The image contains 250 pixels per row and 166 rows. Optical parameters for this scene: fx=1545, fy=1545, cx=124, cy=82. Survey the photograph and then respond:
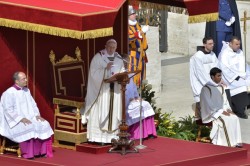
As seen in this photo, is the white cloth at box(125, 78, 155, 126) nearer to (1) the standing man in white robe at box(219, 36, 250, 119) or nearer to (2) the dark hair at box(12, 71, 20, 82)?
(2) the dark hair at box(12, 71, 20, 82)

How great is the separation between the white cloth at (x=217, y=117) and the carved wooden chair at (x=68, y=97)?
2129mm

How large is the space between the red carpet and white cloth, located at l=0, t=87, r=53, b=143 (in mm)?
389

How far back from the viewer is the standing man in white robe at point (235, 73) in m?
28.9

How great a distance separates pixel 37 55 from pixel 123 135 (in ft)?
6.42

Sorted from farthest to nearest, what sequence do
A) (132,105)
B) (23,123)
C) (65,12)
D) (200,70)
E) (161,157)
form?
(200,70) → (132,105) → (161,157) → (23,123) → (65,12)

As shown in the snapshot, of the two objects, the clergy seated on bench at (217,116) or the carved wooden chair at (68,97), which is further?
the clergy seated on bench at (217,116)

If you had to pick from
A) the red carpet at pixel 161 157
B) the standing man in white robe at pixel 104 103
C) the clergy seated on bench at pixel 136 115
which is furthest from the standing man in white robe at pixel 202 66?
the standing man in white robe at pixel 104 103

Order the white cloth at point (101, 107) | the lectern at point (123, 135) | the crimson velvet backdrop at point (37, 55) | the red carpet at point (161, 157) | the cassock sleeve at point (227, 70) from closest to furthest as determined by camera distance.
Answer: the red carpet at point (161, 157) → the lectern at point (123, 135) → the crimson velvet backdrop at point (37, 55) → the white cloth at point (101, 107) → the cassock sleeve at point (227, 70)

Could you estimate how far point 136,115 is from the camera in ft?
85.0

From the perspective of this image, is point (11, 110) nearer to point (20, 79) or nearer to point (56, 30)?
point (20, 79)

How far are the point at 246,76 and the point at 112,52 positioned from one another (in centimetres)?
470

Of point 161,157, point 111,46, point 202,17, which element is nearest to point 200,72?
point 202,17

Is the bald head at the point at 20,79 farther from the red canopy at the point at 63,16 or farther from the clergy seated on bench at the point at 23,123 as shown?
the red canopy at the point at 63,16

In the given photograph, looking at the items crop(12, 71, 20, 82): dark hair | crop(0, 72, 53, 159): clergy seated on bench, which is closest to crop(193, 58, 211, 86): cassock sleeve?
crop(0, 72, 53, 159): clergy seated on bench
